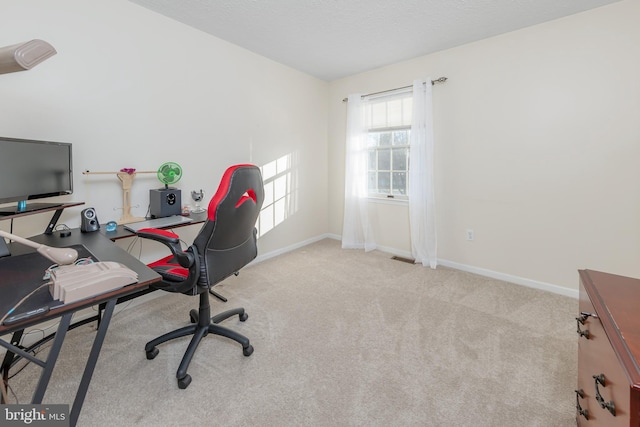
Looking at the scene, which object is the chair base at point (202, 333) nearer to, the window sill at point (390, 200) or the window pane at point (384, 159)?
the window sill at point (390, 200)

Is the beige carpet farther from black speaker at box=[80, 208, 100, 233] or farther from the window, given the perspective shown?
the window

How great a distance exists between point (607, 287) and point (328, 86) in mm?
4071

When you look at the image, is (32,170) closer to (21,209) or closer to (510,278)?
(21,209)

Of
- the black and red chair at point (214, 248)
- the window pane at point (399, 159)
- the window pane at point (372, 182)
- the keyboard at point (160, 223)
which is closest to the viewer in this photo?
the black and red chair at point (214, 248)

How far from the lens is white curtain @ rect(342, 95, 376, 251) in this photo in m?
3.94

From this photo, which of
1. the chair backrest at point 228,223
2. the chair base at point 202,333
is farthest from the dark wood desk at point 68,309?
the chair base at point 202,333

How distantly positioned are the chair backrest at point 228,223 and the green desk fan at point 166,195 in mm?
1015

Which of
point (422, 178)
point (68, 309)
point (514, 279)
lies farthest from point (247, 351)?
point (514, 279)

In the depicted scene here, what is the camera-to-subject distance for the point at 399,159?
3766 millimetres

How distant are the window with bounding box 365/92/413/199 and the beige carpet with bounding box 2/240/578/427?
5.23ft

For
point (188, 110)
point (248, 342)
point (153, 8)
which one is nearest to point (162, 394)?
point (248, 342)

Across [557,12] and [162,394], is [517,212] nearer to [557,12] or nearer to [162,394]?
[557,12]

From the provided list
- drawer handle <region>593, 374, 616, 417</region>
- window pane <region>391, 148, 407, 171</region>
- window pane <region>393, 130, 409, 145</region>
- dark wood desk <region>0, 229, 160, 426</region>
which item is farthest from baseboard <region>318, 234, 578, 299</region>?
dark wood desk <region>0, 229, 160, 426</region>

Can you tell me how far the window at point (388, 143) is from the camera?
12.0 feet
